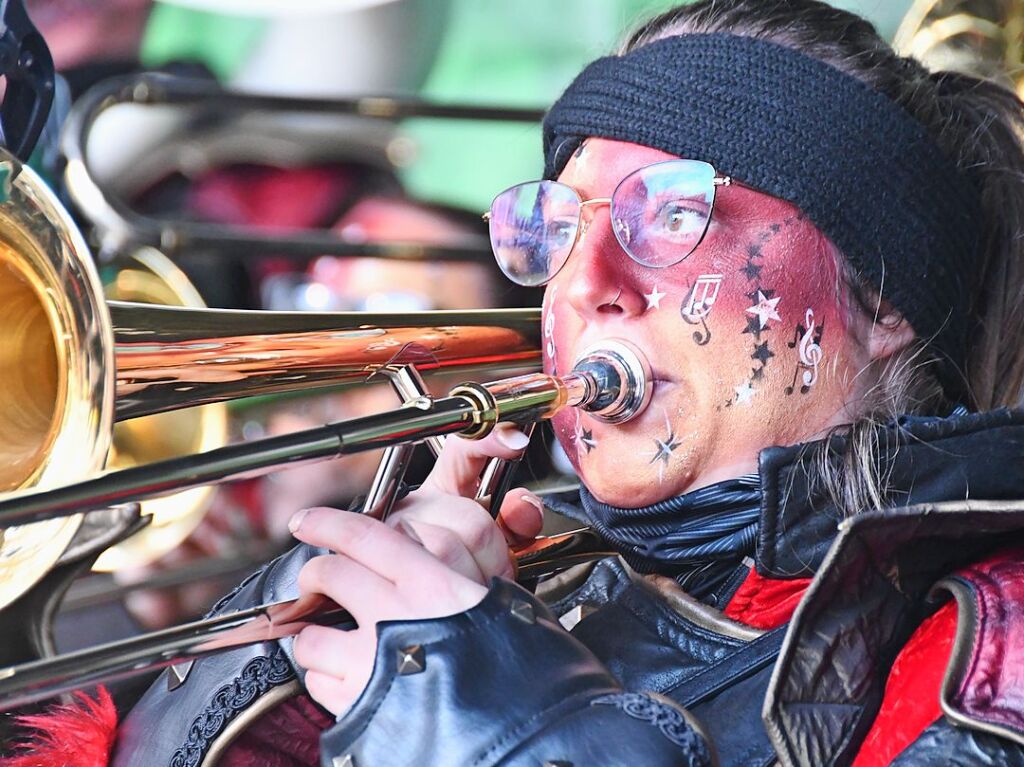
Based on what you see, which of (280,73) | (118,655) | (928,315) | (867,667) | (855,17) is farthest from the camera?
(280,73)

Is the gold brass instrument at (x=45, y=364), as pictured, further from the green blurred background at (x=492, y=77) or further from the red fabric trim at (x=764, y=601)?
the green blurred background at (x=492, y=77)

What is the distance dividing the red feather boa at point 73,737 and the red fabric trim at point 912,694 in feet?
2.82

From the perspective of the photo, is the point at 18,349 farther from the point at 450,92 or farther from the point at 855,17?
the point at 450,92

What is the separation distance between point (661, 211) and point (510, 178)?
8.01ft

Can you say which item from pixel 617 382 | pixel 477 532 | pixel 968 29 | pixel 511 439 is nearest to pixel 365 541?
pixel 477 532

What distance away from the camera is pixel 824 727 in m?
1.20

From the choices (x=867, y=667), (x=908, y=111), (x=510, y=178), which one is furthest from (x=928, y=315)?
(x=510, y=178)

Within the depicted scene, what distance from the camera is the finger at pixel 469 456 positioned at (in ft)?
4.51

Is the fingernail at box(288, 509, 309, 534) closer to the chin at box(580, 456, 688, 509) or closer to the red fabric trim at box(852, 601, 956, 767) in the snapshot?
the chin at box(580, 456, 688, 509)

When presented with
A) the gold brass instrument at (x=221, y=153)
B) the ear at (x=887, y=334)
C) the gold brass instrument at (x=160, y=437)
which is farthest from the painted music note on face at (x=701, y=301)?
the gold brass instrument at (x=221, y=153)

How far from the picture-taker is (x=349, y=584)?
46.5 inches

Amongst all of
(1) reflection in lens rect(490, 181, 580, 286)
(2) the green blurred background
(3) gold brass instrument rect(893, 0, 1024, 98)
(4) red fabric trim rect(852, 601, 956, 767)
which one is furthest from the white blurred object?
(4) red fabric trim rect(852, 601, 956, 767)

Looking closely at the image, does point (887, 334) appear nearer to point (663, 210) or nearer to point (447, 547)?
point (663, 210)

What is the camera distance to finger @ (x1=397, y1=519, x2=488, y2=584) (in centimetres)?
124
